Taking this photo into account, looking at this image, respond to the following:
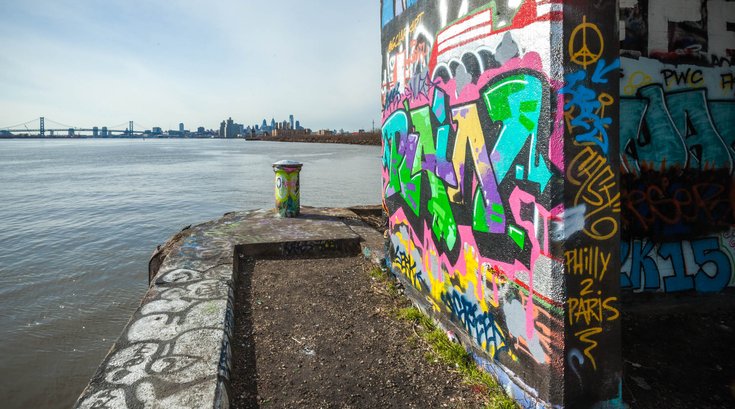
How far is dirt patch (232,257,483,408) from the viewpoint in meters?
3.18

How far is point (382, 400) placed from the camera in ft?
10.3

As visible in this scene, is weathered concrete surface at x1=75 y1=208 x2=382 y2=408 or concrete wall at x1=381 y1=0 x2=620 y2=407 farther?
weathered concrete surface at x1=75 y1=208 x2=382 y2=408

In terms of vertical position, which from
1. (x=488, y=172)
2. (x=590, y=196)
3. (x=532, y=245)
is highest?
(x=488, y=172)

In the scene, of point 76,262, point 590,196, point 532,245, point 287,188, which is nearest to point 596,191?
point 590,196

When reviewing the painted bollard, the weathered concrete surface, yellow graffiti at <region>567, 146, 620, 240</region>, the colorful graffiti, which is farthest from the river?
yellow graffiti at <region>567, 146, 620, 240</region>

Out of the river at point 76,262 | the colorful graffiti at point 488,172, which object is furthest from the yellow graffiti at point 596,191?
the river at point 76,262

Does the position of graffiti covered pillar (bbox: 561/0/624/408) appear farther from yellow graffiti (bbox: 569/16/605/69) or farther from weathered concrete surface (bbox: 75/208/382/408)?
weathered concrete surface (bbox: 75/208/382/408)

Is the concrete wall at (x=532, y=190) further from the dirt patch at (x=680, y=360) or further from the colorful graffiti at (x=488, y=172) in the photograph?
the dirt patch at (x=680, y=360)

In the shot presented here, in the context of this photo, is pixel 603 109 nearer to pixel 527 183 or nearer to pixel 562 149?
pixel 562 149

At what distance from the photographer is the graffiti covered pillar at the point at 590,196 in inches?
94.3

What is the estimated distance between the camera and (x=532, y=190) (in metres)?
2.61

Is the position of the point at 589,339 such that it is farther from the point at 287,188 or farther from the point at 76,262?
the point at 76,262

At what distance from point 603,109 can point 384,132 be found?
349 centimetres

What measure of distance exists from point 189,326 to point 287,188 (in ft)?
17.7
